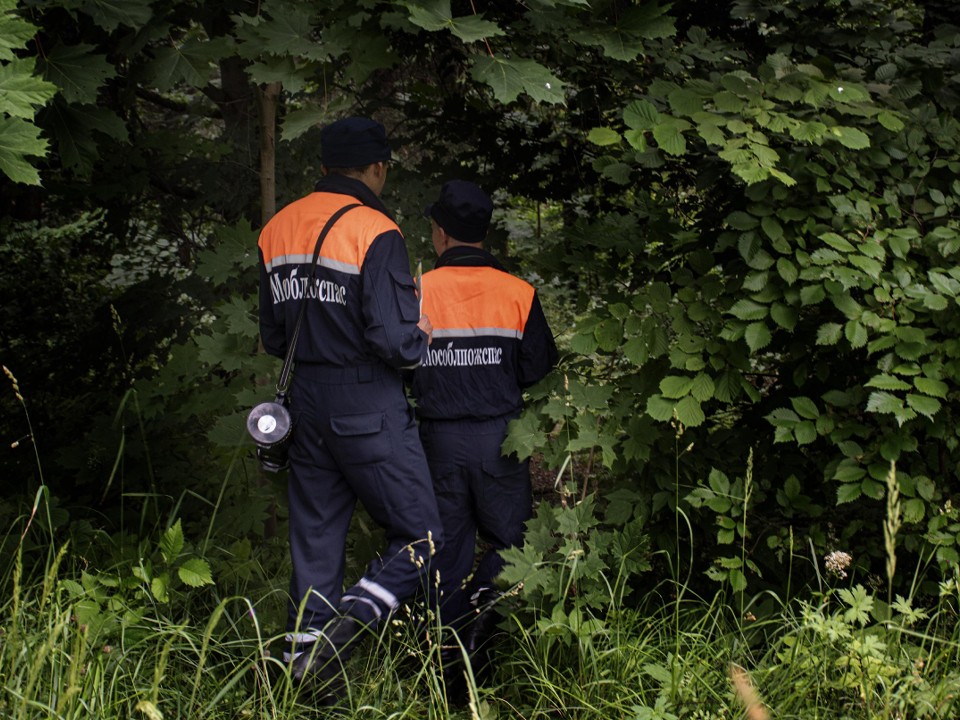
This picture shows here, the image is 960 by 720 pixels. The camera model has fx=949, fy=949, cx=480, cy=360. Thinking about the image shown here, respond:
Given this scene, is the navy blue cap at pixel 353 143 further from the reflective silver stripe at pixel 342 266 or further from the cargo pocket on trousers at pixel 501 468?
the cargo pocket on trousers at pixel 501 468

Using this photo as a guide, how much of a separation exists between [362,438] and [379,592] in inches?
22.2

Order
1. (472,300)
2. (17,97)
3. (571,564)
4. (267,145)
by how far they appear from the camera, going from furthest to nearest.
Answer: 1. (267,145)
2. (472,300)
3. (571,564)
4. (17,97)

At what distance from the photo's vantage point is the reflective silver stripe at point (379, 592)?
3.39m

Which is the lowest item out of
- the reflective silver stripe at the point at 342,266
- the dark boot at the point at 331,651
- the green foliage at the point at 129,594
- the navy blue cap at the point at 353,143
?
the dark boot at the point at 331,651

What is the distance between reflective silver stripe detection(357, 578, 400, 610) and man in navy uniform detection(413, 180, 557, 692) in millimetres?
387

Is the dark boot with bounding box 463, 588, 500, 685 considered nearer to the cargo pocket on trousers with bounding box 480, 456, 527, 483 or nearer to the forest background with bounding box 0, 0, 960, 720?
the forest background with bounding box 0, 0, 960, 720

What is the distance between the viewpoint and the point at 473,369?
12.4 feet

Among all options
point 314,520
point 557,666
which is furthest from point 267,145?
point 557,666

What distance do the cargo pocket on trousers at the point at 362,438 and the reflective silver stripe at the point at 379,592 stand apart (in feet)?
1.44

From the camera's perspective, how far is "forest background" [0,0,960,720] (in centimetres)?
274

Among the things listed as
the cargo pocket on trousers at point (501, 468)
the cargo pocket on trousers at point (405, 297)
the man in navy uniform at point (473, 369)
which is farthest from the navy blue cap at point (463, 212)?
the cargo pocket on trousers at point (501, 468)

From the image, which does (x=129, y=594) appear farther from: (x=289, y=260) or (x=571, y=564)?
(x=571, y=564)

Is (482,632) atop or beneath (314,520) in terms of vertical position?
beneath

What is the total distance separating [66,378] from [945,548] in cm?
498
